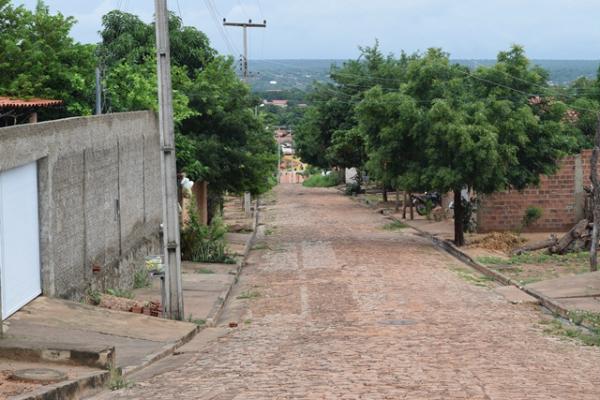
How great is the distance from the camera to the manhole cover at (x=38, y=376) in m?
10.4

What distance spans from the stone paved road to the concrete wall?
2683mm

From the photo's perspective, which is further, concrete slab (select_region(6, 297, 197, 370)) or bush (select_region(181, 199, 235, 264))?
bush (select_region(181, 199, 235, 264))

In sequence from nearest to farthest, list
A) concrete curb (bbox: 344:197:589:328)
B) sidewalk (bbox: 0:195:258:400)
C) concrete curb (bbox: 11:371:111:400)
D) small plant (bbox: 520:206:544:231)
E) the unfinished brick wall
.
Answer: concrete curb (bbox: 11:371:111:400)
sidewalk (bbox: 0:195:258:400)
concrete curb (bbox: 344:197:589:328)
small plant (bbox: 520:206:544:231)
the unfinished brick wall

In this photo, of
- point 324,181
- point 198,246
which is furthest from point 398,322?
point 324,181

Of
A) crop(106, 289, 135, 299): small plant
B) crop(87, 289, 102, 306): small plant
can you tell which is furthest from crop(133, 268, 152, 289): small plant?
crop(87, 289, 102, 306): small plant

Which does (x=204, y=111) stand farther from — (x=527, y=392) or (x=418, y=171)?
(x=527, y=392)

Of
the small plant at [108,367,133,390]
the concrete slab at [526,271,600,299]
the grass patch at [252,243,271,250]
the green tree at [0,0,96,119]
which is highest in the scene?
the green tree at [0,0,96,119]

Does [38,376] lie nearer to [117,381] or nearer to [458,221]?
[117,381]

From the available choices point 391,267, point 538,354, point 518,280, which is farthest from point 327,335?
point 391,267

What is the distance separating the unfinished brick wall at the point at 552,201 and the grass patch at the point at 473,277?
27.7 feet

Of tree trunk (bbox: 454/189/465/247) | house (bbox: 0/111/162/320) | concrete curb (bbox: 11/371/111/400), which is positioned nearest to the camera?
concrete curb (bbox: 11/371/111/400)

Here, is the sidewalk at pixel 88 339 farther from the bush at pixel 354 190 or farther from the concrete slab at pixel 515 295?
the bush at pixel 354 190

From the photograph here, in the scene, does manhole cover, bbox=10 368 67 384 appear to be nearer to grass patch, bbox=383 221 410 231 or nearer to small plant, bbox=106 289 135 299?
small plant, bbox=106 289 135 299

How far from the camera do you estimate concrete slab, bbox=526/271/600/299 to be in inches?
805
